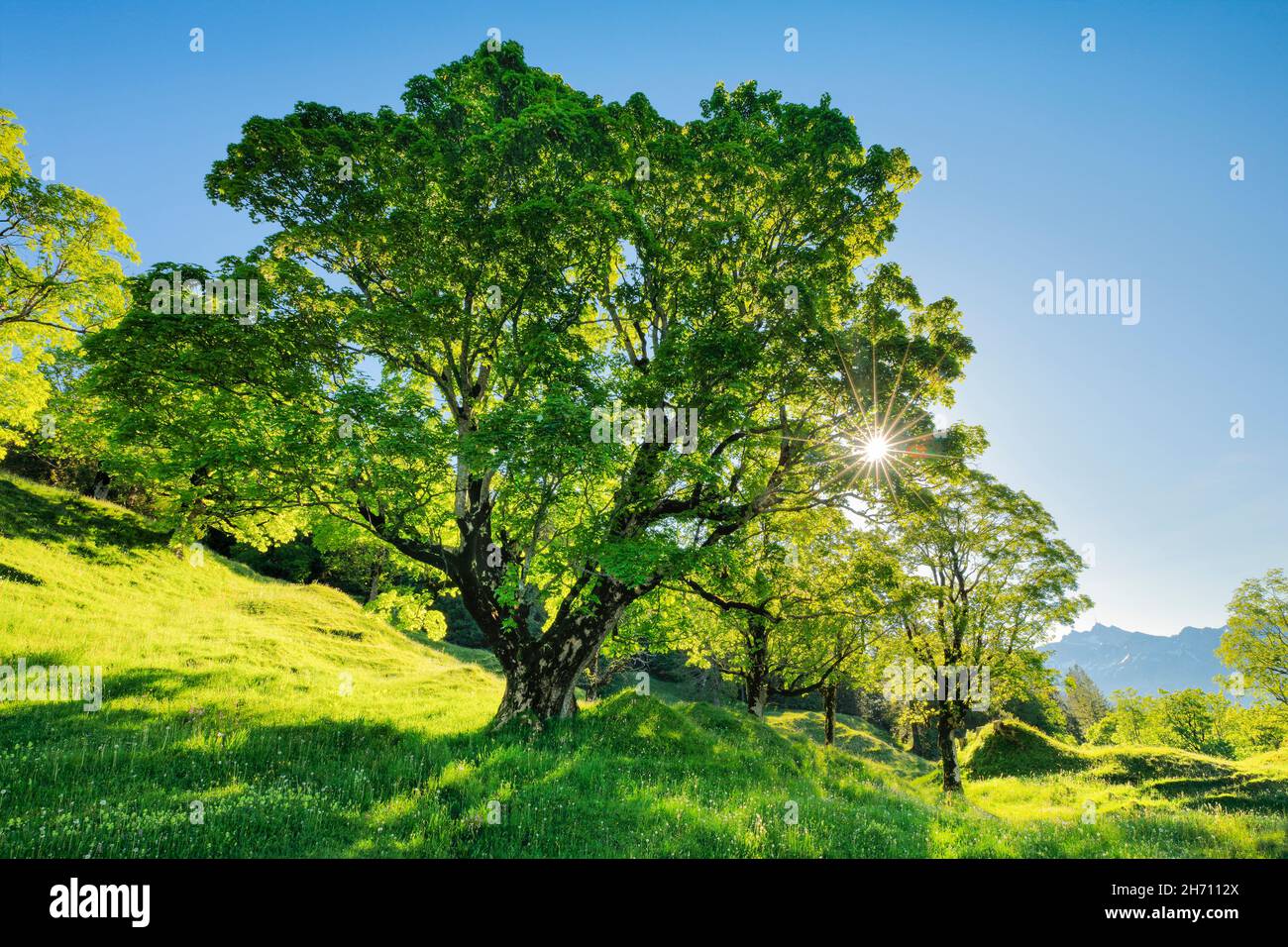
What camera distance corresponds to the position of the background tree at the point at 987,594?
23.4 m

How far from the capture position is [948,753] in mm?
23156

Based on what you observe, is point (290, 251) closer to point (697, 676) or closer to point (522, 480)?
point (522, 480)

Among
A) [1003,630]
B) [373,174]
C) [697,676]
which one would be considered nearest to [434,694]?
[373,174]

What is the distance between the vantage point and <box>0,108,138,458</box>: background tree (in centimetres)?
1978

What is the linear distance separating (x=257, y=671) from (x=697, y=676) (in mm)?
49609

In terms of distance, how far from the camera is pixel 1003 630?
2389cm

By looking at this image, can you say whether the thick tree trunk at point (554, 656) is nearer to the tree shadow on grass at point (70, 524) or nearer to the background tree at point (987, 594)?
the background tree at point (987, 594)

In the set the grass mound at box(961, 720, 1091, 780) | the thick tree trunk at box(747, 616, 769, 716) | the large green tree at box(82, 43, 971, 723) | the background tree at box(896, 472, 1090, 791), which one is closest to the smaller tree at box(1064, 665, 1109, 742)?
the grass mound at box(961, 720, 1091, 780)

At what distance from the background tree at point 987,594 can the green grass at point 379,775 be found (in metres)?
4.51
